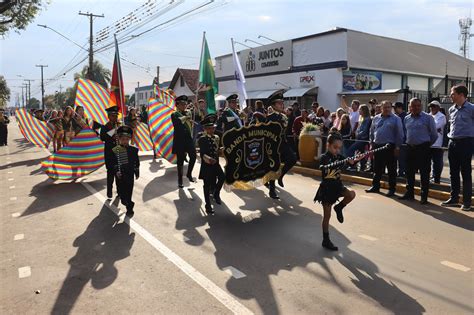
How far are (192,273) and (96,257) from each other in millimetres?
1335

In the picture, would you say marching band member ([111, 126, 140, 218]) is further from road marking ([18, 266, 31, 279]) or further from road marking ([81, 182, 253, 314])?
road marking ([18, 266, 31, 279])

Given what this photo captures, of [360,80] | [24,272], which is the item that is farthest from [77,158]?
[360,80]

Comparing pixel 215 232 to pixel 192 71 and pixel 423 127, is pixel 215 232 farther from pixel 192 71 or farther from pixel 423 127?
pixel 192 71

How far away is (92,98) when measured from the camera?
1048 cm

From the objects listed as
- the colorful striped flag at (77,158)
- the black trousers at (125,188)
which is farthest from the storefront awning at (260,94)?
the black trousers at (125,188)

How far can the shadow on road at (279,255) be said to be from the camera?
378cm

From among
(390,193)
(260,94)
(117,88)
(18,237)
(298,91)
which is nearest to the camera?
(18,237)

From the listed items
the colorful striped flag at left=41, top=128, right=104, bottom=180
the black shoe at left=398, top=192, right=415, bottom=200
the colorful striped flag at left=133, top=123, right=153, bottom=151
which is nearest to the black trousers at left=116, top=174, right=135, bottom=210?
the colorful striped flag at left=41, top=128, right=104, bottom=180

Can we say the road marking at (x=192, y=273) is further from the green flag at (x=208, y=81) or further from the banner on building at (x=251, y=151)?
the green flag at (x=208, y=81)

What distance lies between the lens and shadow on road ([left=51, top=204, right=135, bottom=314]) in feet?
12.9

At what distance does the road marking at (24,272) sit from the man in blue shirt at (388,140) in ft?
20.6

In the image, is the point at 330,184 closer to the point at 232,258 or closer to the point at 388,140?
the point at 232,258

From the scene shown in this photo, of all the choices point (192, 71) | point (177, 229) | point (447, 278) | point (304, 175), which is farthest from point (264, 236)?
point (192, 71)

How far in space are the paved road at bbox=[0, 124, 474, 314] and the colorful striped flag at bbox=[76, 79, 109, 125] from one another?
10.6 feet
